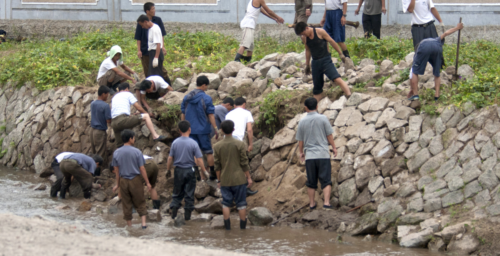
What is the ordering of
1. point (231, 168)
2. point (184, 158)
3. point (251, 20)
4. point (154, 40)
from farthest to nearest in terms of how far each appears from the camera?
1. point (251, 20)
2. point (154, 40)
3. point (184, 158)
4. point (231, 168)

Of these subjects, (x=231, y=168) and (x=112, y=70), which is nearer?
(x=231, y=168)

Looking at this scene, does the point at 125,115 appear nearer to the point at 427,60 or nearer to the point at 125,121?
the point at 125,121

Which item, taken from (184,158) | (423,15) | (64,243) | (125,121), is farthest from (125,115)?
(423,15)

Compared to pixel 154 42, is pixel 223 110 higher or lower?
lower

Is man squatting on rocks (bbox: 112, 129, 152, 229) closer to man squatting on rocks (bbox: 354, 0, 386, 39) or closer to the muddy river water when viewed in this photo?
the muddy river water

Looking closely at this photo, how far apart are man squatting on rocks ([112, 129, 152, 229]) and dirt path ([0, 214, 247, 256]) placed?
62.1 inches

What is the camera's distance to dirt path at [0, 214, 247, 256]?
18.8 feet

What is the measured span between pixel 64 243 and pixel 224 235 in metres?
2.61

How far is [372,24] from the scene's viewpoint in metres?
13.1

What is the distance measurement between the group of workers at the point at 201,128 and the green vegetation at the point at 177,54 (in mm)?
817

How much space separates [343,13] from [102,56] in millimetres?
6372

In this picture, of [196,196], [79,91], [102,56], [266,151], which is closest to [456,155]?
[266,151]

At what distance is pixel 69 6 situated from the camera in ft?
55.3

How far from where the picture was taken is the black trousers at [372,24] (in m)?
13.0
